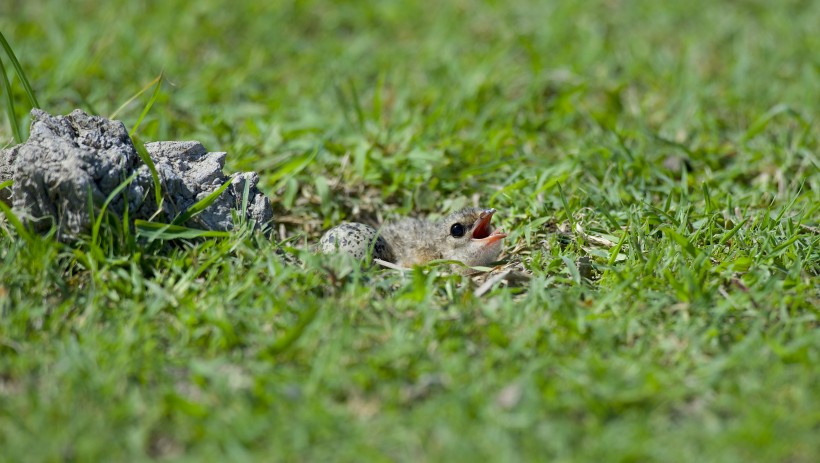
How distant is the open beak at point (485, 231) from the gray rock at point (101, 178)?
3.53ft

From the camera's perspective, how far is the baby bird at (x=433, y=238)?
4484 millimetres

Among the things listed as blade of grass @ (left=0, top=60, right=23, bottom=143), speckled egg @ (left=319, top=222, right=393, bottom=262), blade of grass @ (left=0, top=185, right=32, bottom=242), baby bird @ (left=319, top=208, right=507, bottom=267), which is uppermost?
blade of grass @ (left=0, top=60, right=23, bottom=143)

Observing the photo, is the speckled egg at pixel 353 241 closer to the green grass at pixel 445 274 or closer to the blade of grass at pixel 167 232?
the green grass at pixel 445 274

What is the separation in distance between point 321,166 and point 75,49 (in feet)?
8.41

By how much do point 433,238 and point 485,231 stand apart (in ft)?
0.93

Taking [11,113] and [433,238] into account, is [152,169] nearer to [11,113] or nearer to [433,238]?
[11,113]

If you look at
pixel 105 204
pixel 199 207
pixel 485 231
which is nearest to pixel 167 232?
pixel 199 207

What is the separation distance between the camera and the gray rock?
3.80 meters

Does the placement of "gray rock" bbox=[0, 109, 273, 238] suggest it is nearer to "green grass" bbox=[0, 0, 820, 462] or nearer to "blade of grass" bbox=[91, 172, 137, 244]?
"blade of grass" bbox=[91, 172, 137, 244]

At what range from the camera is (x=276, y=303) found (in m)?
3.64

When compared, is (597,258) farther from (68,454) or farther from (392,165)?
(68,454)

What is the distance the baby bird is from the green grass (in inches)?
8.1

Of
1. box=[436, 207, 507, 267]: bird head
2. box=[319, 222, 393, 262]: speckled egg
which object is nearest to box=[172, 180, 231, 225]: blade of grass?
box=[319, 222, 393, 262]: speckled egg

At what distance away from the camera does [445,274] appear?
4.20 m
